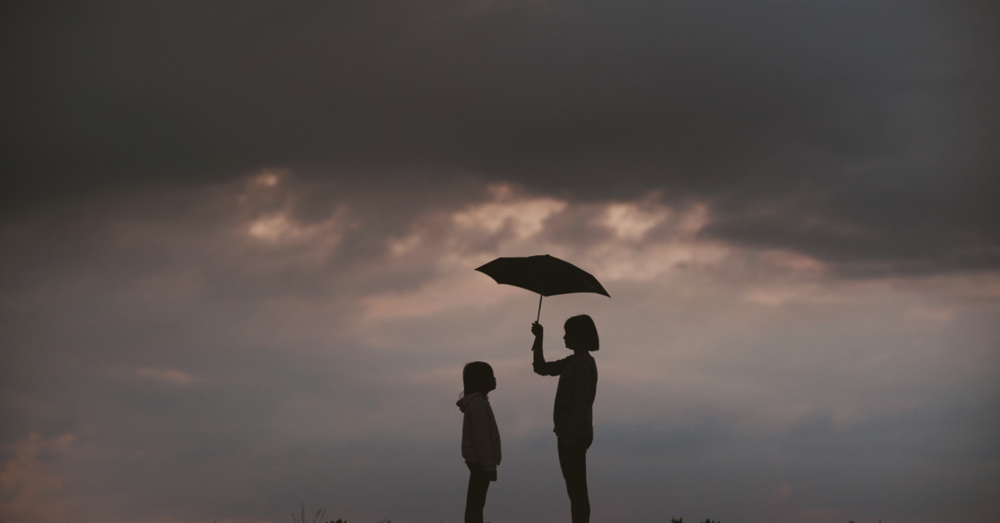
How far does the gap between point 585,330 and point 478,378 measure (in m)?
1.25

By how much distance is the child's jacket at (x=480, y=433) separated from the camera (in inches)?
338

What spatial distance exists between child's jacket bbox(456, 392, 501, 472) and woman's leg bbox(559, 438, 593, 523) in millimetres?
710

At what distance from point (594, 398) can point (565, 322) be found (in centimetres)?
87

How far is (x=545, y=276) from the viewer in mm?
9812

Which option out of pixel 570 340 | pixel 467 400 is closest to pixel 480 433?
pixel 467 400

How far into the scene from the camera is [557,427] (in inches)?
349

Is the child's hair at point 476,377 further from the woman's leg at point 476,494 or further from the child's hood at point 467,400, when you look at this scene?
the woman's leg at point 476,494

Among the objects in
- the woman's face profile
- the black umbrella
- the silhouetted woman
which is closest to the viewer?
the silhouetted woman

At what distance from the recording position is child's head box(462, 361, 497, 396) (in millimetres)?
8836

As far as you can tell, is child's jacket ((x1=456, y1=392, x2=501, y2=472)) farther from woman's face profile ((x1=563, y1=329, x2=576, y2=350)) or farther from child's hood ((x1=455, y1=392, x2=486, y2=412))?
woman's face profile ((x1=563, y1=329, x2=576, y2=350))

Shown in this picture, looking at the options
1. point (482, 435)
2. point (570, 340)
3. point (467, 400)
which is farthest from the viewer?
point (570, 340)

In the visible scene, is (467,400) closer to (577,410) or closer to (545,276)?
(577,410)

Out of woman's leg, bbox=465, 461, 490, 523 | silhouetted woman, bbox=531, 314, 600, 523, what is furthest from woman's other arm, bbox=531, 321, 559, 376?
woman's leg, bbox=465, 461, 490, 523

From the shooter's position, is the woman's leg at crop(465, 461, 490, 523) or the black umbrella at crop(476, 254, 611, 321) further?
the black umbrella at crop(476, 254, 611, 321)
